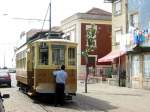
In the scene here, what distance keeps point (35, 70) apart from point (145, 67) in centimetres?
1440

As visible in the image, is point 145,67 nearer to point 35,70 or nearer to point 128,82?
point 128,82

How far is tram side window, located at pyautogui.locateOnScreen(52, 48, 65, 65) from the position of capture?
22414 mm

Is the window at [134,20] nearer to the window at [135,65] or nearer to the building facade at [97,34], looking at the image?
the window at [135,65]

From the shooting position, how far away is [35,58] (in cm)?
2258

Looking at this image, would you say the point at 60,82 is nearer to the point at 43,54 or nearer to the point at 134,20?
the point at 43,54

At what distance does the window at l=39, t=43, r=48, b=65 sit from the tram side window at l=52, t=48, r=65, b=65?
330 mm

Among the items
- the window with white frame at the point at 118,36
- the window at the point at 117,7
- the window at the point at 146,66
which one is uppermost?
the window at the point at 117,7

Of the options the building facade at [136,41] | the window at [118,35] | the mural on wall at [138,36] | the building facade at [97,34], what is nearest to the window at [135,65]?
the building facade at [136,41]

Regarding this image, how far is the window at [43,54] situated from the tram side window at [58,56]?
13.0 inches

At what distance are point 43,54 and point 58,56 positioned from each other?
714 millimetres

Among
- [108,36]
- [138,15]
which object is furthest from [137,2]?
[108,36]

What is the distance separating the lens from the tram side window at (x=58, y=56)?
73.5 ft

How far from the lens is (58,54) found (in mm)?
22578

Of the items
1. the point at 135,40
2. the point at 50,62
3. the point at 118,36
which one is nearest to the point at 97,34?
the point at 118,36
